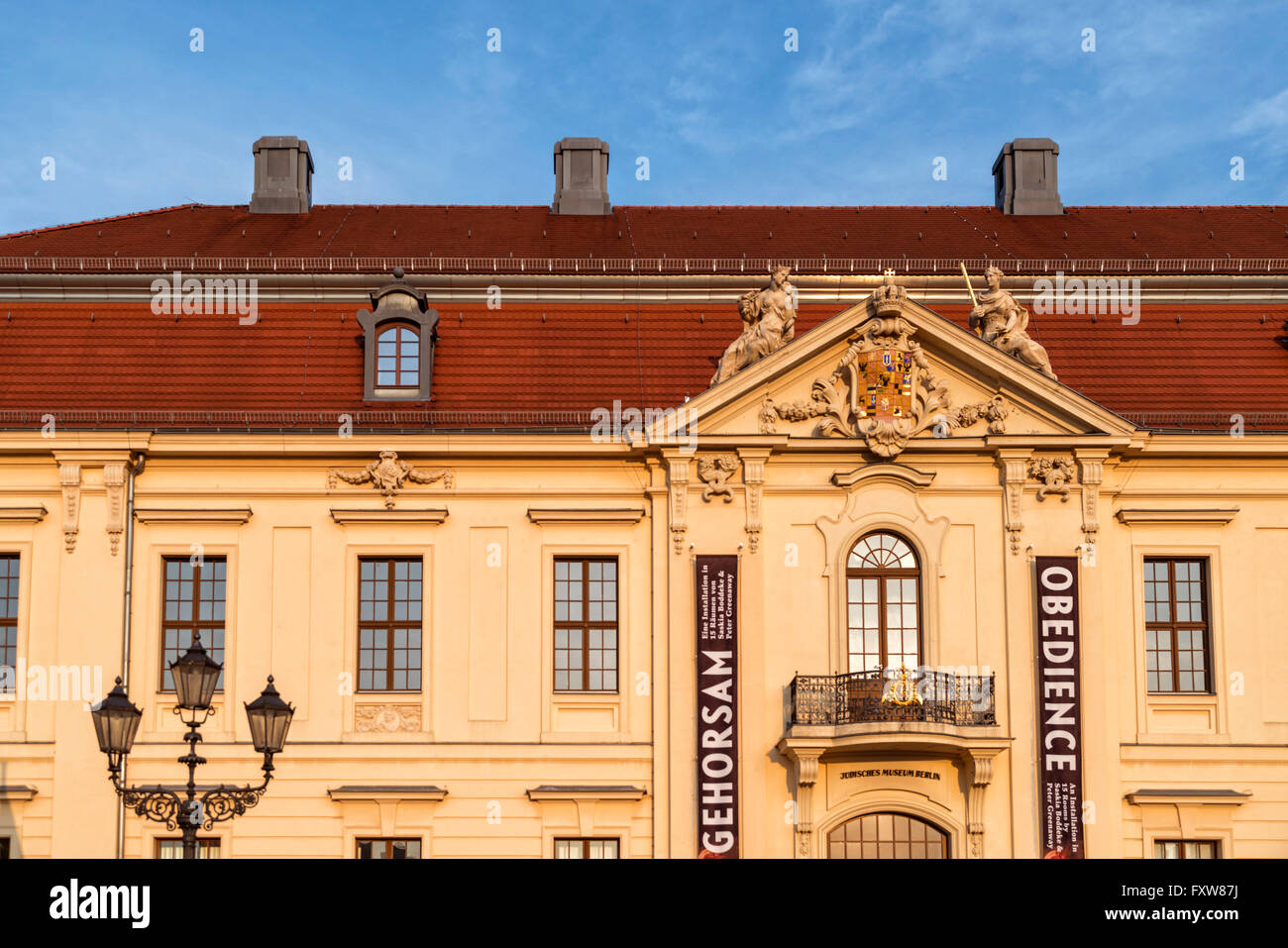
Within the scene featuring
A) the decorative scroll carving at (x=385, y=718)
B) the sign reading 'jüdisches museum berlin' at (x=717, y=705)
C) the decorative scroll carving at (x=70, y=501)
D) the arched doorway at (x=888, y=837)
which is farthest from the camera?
the decorative scroll carving at (x=70, y=501)

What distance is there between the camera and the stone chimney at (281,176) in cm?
3209

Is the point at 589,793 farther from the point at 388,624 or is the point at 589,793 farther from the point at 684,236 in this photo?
the point at 684,236

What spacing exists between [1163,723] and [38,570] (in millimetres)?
18008

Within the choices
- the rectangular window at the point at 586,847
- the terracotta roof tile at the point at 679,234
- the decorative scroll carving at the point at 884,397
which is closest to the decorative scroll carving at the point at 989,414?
the decorative scroll carving at the point at 884,397

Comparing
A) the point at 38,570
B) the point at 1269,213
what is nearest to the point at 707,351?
the point at 38,570

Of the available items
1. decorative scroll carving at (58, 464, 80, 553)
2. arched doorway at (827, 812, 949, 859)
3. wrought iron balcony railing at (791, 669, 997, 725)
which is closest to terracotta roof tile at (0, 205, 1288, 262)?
decorative scroll carving at (58, 464, 80, 553)

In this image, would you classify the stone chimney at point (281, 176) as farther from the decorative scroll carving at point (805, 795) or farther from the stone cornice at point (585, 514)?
the decorative scroll carving at point (805, 795)

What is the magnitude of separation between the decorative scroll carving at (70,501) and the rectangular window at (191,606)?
1.46 metres

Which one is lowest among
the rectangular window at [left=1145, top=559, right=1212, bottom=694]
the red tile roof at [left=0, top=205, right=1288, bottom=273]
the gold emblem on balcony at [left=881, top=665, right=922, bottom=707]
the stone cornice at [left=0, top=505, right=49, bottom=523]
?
the gold emblem on balcony at [left=881, top=665, right=922, bottom=707]

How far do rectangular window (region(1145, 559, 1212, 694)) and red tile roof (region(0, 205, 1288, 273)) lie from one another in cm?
557

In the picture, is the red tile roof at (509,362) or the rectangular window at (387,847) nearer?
the rectangular window at (387,847)

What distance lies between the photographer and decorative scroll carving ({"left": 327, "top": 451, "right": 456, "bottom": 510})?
24.4 meters

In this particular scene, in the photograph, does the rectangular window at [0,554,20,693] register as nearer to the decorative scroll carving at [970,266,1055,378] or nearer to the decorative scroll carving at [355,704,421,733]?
the decorative scroll carving at [355,704,421,733]

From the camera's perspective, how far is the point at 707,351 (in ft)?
84.4
